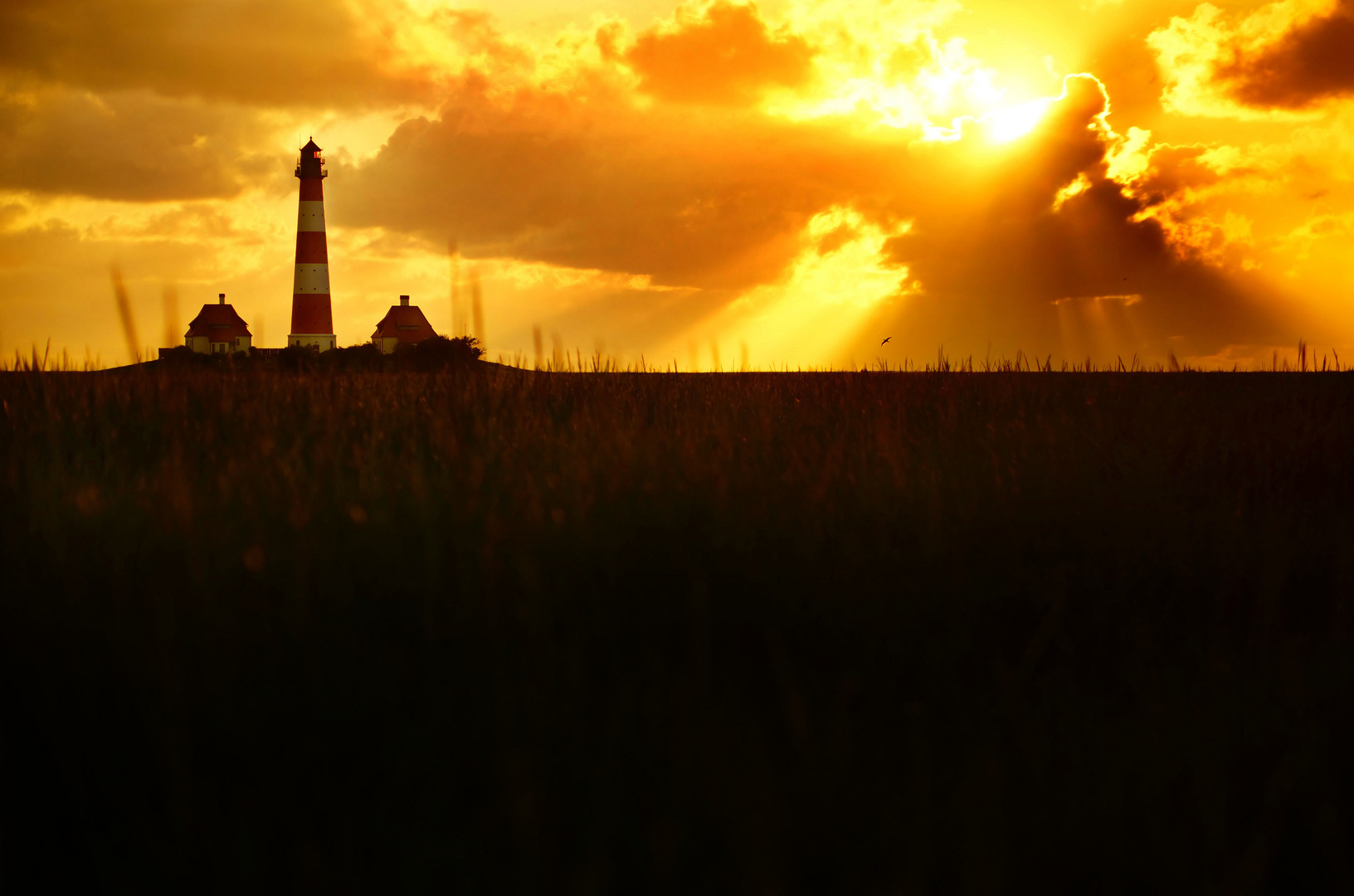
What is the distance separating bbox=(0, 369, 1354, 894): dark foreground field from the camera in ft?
4.97

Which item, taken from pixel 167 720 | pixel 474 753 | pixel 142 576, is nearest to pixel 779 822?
pixel 474 753

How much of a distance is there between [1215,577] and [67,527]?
3.66 meters

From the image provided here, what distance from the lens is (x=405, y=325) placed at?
4300 cm

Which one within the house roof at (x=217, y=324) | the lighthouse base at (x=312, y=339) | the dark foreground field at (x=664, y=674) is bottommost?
the dark foreground field at (x=664, y=674)

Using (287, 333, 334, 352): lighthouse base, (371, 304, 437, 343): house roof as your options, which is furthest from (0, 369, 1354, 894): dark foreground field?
(371, 304, 437, 343): house roof

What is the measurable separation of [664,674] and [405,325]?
43.4 meters

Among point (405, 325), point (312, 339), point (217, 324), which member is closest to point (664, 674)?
point (312, 339)

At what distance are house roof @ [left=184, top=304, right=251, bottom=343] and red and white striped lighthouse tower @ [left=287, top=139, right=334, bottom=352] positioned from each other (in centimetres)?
712

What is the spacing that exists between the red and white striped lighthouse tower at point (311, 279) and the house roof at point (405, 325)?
15.5 ft

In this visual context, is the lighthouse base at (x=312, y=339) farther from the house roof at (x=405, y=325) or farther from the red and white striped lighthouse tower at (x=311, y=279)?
the house roof at (x=405, y=325)

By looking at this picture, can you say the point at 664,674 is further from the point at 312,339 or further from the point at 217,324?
the point at 217,324

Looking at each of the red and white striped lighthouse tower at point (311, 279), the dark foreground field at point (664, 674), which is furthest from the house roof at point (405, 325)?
the dark foreground field at point (664, 674)

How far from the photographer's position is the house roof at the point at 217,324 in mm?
42375

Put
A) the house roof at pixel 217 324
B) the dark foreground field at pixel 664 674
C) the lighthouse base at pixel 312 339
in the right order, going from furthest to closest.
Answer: the house roof at pixel 217 324, the lighthouse base at pixel 312 339, the dark foreground field at pixel 664 674
